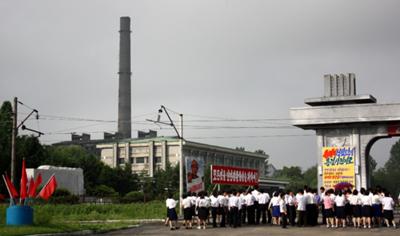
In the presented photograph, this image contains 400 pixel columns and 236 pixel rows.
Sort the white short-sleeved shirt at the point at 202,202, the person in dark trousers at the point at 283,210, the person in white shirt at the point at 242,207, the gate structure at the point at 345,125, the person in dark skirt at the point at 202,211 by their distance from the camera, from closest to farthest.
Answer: the person in dark trousers at the point at 283,210
the person in dark skirt at the point at 202,211
the white short-sleeved shirt at the point at 202,202
the person in white shirt at the point at 242,207
the gate structure at the point at 345,125

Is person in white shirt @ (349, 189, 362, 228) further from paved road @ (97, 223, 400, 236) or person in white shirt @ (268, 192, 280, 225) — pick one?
person in white shirt @ (268, 192, 280, 225)

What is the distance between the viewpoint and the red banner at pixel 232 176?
3962cm

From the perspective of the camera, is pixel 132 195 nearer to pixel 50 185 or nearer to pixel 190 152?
pixel 50 185

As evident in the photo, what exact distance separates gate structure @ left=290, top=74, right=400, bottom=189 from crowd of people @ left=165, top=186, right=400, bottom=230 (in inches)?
306

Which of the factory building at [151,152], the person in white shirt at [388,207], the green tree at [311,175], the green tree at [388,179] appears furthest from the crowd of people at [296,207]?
the factory building at [151,152]

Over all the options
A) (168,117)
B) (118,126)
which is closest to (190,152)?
(118,126)

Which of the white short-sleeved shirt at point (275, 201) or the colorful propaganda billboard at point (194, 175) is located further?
the colorful propaganda billboard at point (194, 175)

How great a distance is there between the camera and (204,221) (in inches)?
1048

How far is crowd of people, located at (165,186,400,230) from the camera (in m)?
24.8

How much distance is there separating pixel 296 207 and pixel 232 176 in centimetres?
1486

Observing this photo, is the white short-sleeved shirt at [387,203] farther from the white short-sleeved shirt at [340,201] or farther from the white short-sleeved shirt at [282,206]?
the white short-sleeved shirt at [282,206]

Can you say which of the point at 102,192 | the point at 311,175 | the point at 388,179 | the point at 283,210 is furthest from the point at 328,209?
the point at 311,175

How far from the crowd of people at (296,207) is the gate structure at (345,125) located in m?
7.77

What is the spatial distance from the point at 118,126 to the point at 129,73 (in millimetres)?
16049
